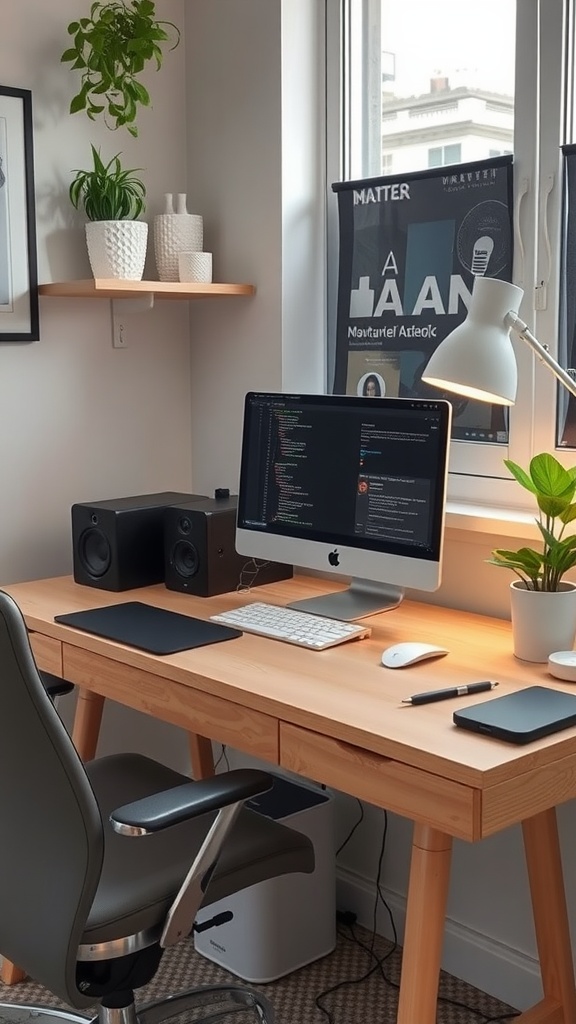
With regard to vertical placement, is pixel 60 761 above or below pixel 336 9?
below

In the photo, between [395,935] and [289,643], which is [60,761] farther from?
[395,935]

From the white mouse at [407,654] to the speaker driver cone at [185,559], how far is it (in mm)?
626

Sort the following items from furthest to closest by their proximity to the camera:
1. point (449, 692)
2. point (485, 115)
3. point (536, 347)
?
Result: point (485, 115), point (536, 347), point (449, 692)

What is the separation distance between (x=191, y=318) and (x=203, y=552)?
0.78 m

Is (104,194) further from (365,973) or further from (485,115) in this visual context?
(365,973)

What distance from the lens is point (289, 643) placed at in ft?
6.68

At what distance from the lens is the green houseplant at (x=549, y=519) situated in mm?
1919

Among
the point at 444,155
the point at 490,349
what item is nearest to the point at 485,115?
the point at 444,155

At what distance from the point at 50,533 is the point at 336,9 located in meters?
1.38

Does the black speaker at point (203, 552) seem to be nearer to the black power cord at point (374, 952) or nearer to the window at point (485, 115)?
the window at point (485, 115)

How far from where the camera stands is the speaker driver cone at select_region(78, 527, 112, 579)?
8.17 feet

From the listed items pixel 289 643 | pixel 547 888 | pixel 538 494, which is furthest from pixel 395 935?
pixel 538 494

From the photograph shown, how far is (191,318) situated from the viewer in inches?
115

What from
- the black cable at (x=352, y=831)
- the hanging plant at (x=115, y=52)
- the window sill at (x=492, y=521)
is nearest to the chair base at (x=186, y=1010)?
the black cable at (x=352, y=831)
